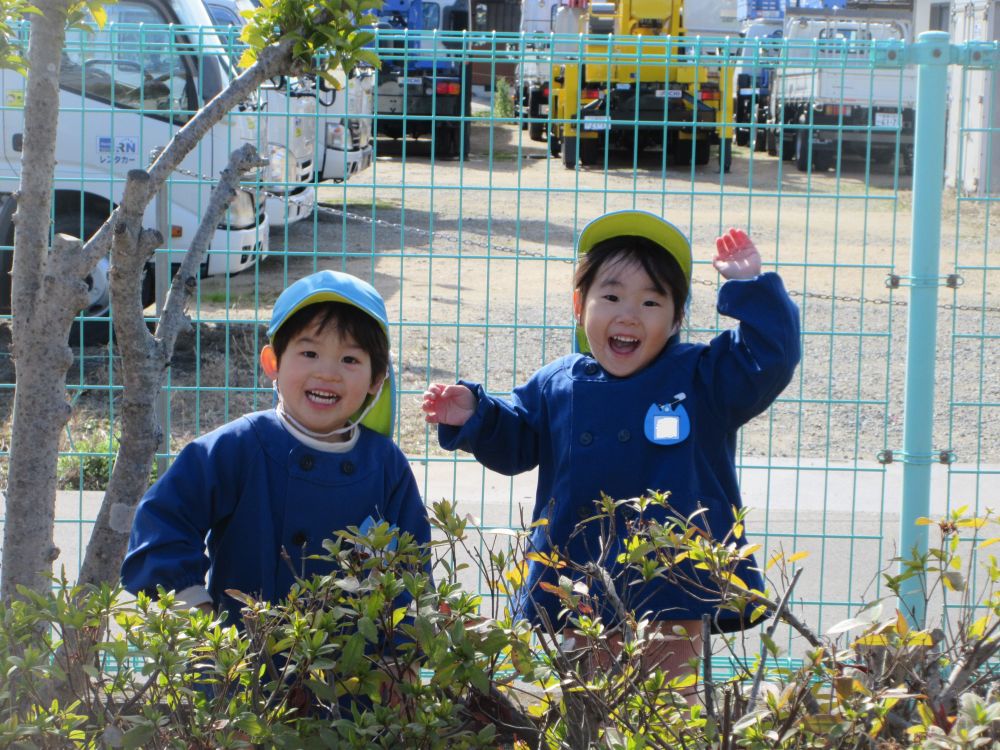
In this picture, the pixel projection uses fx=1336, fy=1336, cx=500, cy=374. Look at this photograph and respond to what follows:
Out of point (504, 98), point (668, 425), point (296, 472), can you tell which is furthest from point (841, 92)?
point (504, 98)

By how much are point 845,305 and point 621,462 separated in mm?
8393

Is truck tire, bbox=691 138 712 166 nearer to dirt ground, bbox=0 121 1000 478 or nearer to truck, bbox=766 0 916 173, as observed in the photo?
dirt ground, bbox=0 121 1000 478

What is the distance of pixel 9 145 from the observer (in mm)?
6473

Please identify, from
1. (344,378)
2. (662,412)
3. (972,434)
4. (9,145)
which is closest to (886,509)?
(972,434)

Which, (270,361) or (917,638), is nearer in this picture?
(917,638)

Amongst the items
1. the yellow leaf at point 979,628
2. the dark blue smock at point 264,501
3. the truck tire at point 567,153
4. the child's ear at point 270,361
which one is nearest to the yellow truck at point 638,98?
the truck tire at point 567,153

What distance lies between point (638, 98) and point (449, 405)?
1.32 m

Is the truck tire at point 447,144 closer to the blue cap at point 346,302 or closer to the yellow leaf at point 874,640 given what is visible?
the blue cap at point 346,302

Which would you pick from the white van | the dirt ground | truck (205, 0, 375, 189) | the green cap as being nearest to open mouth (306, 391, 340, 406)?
the green cap

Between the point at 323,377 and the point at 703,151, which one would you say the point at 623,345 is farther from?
the point at 703,151

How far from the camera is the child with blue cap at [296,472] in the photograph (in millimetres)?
2457

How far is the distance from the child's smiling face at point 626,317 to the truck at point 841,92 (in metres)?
1.02

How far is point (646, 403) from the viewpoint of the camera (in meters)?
2.83

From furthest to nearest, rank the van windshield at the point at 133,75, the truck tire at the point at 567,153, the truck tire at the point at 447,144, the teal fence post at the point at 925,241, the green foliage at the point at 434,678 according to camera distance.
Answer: the truck tire at the point at 447,144 < the van windshield at the point at 133,75 < the truck tire at the point at 567,153 < the teal fence post at the point at 925,241 < the green foliage at the point at 434,678
